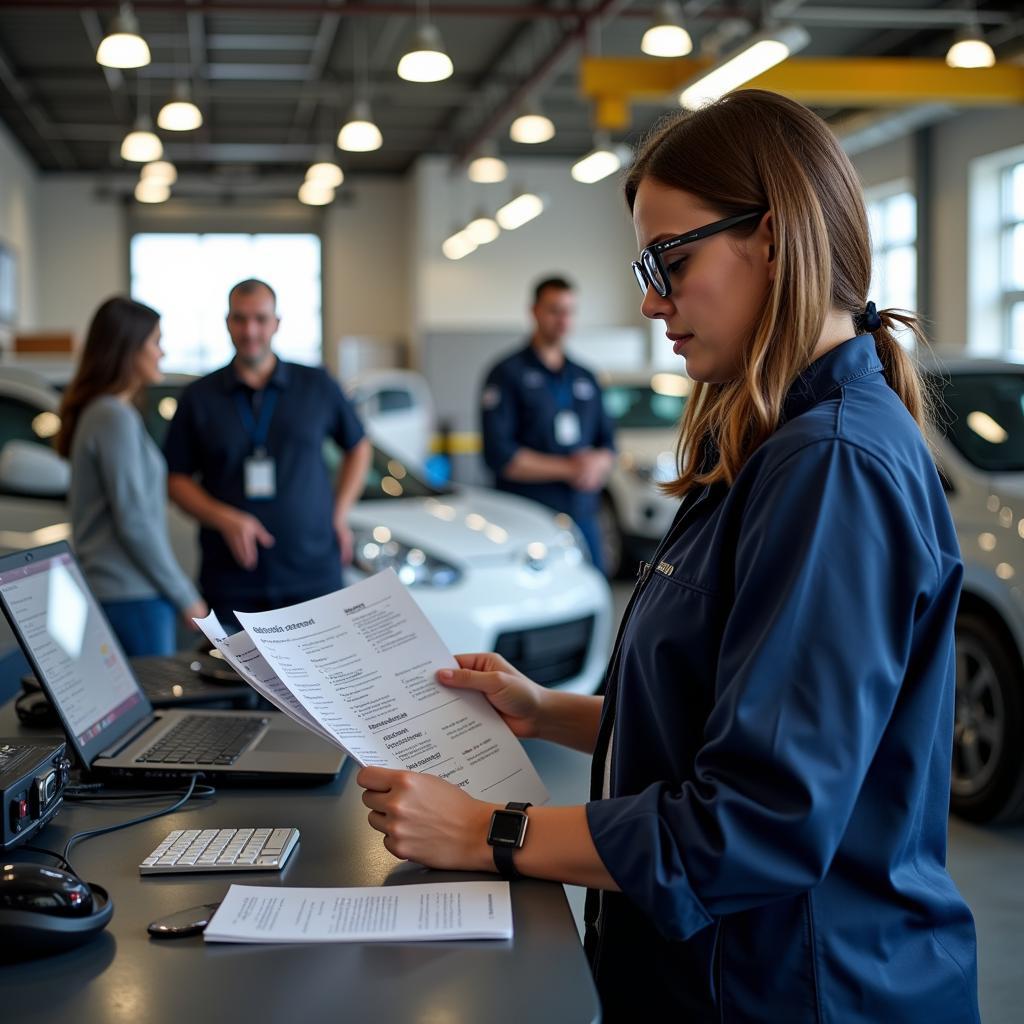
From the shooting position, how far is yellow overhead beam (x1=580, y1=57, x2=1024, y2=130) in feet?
27.2

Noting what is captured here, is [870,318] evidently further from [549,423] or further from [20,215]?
[20,215]

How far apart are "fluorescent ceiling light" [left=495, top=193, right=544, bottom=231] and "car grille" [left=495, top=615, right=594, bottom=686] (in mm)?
8963

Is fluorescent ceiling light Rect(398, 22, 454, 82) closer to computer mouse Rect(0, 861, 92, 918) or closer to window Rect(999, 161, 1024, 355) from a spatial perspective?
computer mouse Rect(0, 861, 92, 918)

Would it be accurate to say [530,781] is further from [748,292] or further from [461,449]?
[461,449]

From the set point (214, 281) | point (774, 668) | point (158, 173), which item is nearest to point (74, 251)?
point (214, 281)

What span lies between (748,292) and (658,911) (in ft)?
1.85

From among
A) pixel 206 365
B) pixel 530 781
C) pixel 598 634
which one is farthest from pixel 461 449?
pixel 530 781

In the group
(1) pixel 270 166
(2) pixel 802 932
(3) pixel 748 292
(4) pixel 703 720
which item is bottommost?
(2) pixel 802 932

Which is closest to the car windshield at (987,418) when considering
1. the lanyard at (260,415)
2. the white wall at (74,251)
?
the lanyard at (260,415)

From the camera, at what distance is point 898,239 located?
12.6 m

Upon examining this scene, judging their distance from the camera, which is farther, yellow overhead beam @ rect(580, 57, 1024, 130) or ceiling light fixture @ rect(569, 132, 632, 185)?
ceiling light fixture @ rect(569, 132, 632, 185)

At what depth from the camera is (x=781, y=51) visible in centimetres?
627

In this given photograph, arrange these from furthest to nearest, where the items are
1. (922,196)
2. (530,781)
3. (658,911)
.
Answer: (922,196), (530,781), (658,911)

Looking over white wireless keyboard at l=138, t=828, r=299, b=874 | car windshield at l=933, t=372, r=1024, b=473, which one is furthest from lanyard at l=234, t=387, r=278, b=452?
white wireless keyboard at l=138, t=828, r=299, b=874
